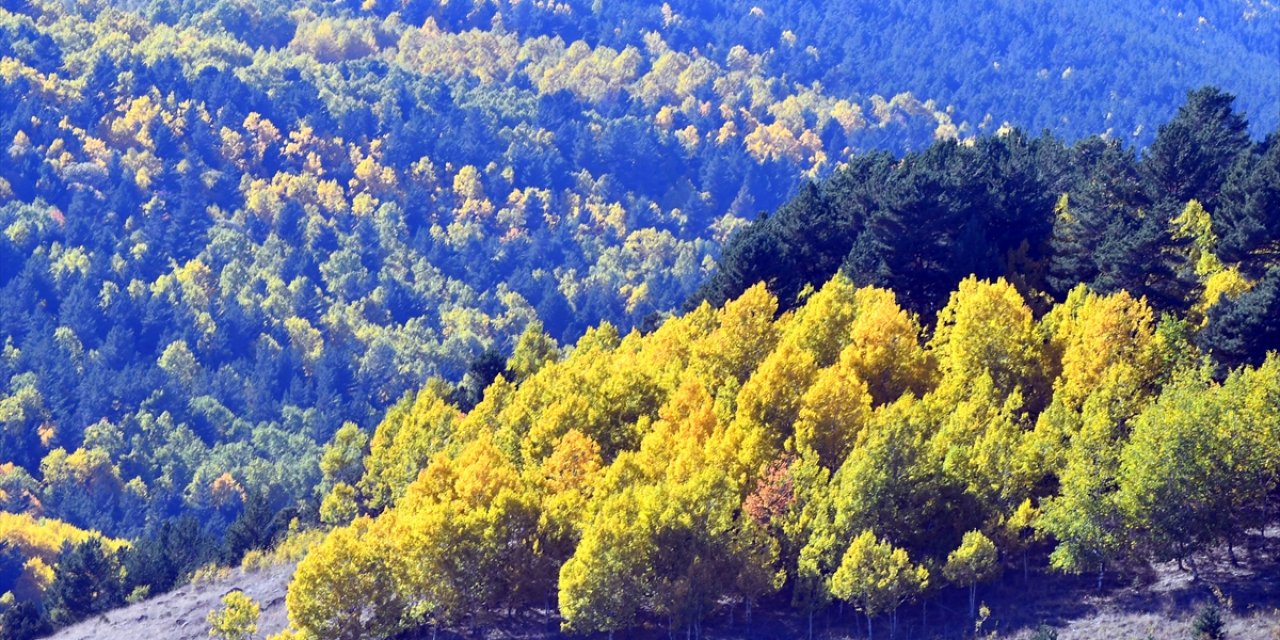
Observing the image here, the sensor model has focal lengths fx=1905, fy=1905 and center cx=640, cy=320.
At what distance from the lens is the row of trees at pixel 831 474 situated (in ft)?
203

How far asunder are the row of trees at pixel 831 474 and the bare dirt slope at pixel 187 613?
22.8ft

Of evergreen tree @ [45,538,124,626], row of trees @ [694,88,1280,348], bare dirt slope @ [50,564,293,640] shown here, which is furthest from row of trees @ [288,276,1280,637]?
evergreen tree @ [45,538,124,626]

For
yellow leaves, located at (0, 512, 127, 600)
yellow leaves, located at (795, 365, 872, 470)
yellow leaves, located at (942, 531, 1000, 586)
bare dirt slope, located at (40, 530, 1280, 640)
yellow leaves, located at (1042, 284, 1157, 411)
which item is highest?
yellow leaves, located at (0, 512, 127, 600)

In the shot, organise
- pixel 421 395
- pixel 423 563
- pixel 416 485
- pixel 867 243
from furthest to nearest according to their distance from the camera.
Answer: pixel 421 395, pixel 867 243, pixel 416 485, pixel 423 563

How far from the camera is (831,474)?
71438 millimetres

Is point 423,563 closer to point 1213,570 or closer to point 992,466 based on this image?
point 992,466

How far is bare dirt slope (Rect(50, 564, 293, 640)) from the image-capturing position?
3246 inches

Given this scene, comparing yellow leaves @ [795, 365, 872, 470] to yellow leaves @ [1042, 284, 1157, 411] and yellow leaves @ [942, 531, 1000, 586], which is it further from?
yellow leaves @ [942, 531, 1000, 586]

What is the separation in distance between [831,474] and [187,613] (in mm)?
32272

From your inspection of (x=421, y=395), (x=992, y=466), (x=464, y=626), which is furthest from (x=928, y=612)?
(x=421, y=395)

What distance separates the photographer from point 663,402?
3172 inches

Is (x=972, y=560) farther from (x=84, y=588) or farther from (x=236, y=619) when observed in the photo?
(x=84, y=588)

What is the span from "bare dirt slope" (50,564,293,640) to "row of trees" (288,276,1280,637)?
6.94 meters

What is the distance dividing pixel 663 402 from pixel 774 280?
48.5 ft
